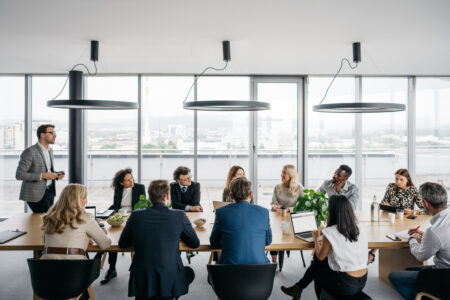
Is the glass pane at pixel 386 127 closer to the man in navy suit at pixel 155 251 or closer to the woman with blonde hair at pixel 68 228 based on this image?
the man in navy suit at pixel 155 251

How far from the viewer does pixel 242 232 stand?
2414 millimetres

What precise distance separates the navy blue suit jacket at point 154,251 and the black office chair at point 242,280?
0.33 m

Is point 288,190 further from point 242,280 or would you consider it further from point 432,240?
point 242,280

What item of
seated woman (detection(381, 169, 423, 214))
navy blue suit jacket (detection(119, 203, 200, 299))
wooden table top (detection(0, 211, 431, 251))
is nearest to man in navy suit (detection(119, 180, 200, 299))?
navy blue suit jacket (detection(119, 203, 200, 299))

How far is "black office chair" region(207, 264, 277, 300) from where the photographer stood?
2156mm

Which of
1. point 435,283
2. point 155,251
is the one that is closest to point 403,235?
point 435,283

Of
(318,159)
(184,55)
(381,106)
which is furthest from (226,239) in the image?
(318,159)

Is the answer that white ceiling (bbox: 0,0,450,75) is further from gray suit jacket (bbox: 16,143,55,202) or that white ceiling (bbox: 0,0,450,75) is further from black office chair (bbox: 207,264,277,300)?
black office chair (bbox: 207,264,277,300)

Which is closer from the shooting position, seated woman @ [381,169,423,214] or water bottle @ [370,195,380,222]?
water bottle @ [370,195,380,222]

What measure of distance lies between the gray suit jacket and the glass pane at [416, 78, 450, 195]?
246 inches

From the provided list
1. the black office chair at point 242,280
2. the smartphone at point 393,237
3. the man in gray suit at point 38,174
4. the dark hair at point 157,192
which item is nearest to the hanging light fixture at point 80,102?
the man in gray suit at point 38,174

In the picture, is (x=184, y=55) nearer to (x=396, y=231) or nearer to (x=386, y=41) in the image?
(x=386, y=41)

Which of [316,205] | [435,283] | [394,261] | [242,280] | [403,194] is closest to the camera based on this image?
[242,280]

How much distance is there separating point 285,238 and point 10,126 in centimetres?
555
